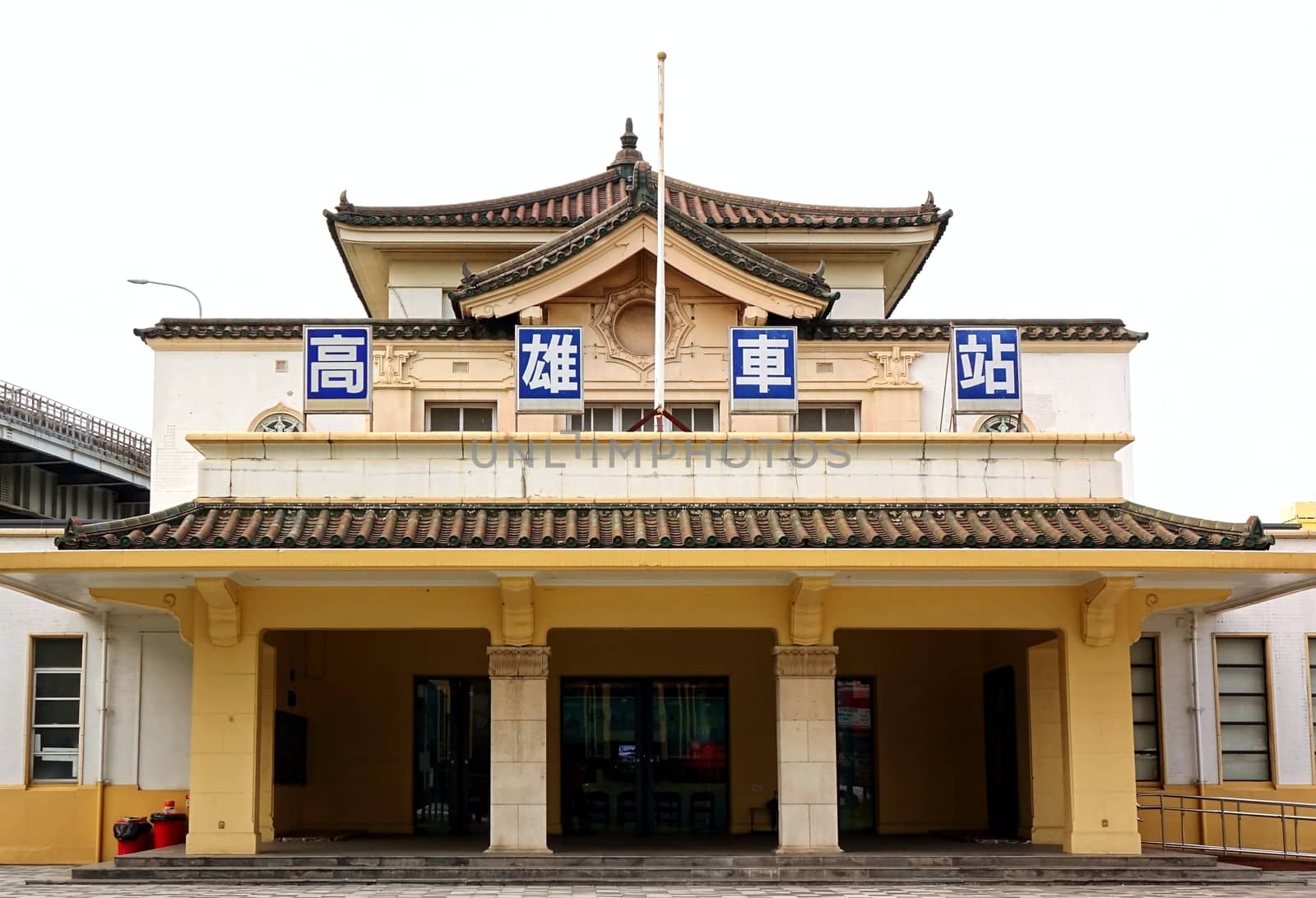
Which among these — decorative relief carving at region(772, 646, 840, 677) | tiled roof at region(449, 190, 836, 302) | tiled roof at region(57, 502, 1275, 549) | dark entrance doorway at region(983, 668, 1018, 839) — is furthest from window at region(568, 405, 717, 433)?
decorative relief carving at region(772, 646, 840, 677)

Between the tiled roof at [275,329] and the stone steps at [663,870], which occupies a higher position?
the tiled roof at [275,329]

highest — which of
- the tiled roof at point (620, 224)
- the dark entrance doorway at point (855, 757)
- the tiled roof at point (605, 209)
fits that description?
the tiled roof at point (605, 209)

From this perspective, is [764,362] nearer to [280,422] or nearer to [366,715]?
[366,715]

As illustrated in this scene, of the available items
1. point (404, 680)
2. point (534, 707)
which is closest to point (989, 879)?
point (534, 707)

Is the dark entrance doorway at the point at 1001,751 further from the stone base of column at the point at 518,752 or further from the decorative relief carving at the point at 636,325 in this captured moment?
the decorative relief carving at the point at 636,325

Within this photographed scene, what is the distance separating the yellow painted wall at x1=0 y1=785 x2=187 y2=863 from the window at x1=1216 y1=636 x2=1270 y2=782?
47.1 feet

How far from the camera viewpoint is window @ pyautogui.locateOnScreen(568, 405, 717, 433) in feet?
78.8

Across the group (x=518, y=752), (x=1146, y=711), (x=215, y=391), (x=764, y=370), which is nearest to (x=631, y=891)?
(x=518, y=752)

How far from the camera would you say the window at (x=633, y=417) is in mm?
24031

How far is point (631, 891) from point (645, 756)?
23.0ft

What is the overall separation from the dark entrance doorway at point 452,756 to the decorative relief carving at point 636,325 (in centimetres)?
536

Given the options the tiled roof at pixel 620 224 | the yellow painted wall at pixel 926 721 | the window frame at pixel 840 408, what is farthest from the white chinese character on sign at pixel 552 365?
the yellow painted wall at pixel 926 721

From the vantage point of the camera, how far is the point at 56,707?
21.6 metres

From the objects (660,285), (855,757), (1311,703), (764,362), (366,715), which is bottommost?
(855,757)
